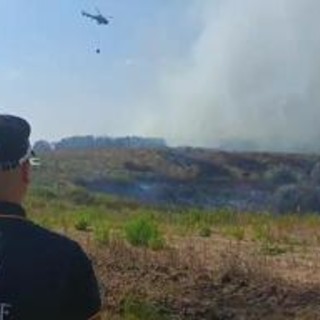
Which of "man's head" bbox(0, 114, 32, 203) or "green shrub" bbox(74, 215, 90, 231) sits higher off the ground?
"man's head" bbox(0, 114, 32, 203)

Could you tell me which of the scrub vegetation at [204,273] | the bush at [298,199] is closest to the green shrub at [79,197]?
the bush at [298,199]

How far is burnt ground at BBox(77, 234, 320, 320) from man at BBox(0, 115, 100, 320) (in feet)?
21.3

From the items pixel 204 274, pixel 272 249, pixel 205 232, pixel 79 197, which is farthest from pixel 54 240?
pixel 79 197

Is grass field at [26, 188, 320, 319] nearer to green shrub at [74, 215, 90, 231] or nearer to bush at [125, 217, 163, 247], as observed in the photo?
bush at [125, 217, 163, 247]

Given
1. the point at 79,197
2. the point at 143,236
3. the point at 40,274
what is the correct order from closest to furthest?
the point at 40,274
the point at 143,236
the point at 79,197

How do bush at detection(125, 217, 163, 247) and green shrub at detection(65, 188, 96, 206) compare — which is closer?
bush at detection(125, 217, 163, 247)

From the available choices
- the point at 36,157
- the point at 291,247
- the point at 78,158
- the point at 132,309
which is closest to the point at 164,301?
the point at 132,309

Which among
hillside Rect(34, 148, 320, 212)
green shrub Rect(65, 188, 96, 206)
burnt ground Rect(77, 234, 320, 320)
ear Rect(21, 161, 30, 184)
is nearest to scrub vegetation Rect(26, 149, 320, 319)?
burnt ground Rect(77, 234, 320, 320)

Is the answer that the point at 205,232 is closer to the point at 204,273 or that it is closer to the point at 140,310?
the point at 204,273

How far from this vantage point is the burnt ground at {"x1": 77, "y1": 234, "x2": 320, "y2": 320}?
9695mm

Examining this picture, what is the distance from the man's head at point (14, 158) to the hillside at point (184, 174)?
41814 millimetres

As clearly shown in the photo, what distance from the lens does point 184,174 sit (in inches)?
2478

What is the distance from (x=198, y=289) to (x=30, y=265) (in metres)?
7.62

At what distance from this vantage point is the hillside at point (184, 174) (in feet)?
180
